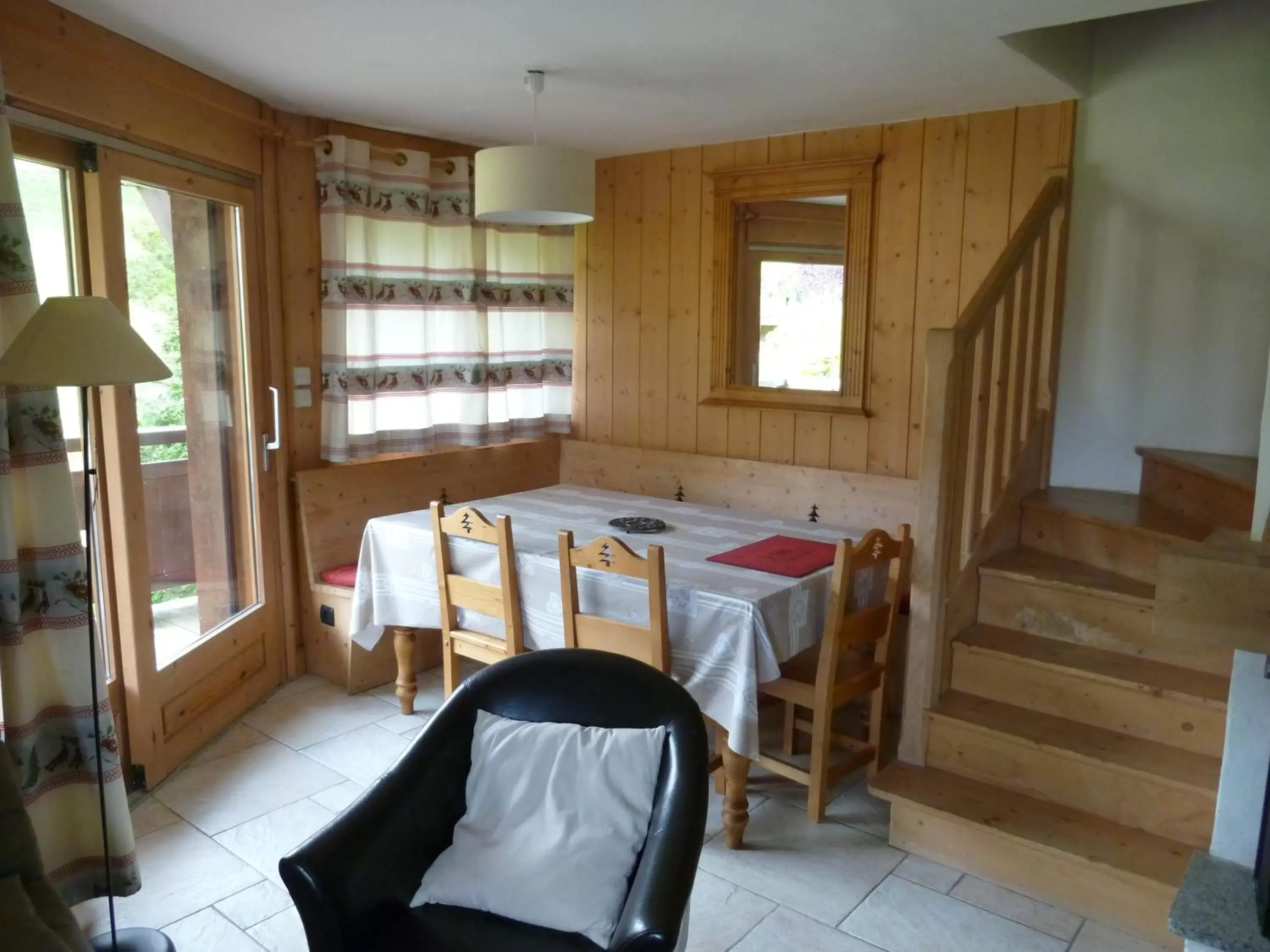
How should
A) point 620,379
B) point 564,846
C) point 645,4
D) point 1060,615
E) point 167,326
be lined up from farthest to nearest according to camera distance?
point 620,379 → point 167,326 → point 1060,615 → point 645,4 → point 564,846

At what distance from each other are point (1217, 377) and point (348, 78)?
317cm

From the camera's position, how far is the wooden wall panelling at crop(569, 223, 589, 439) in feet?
15.4

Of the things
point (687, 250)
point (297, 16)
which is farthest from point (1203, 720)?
point (297, 16)

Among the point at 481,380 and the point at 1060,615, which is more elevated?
the point at 481,380

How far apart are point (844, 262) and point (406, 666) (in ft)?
7.86

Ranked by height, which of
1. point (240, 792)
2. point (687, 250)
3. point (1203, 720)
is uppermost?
point (687, 250)

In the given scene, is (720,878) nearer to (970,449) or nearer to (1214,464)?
(970,449)

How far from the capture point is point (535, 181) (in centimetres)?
282

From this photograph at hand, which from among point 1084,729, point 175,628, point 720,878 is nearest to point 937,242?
point 1084,729

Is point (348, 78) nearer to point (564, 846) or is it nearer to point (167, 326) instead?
point (167, 326)

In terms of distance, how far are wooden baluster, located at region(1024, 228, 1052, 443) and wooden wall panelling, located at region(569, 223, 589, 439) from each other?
217 cm

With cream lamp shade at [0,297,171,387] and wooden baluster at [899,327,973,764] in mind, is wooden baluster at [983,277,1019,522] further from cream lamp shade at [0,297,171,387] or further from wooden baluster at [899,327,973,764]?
cream lamp shade at [0,297,171,387]

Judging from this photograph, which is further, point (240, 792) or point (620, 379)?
point (620, 379)

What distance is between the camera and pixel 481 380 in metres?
4.34
